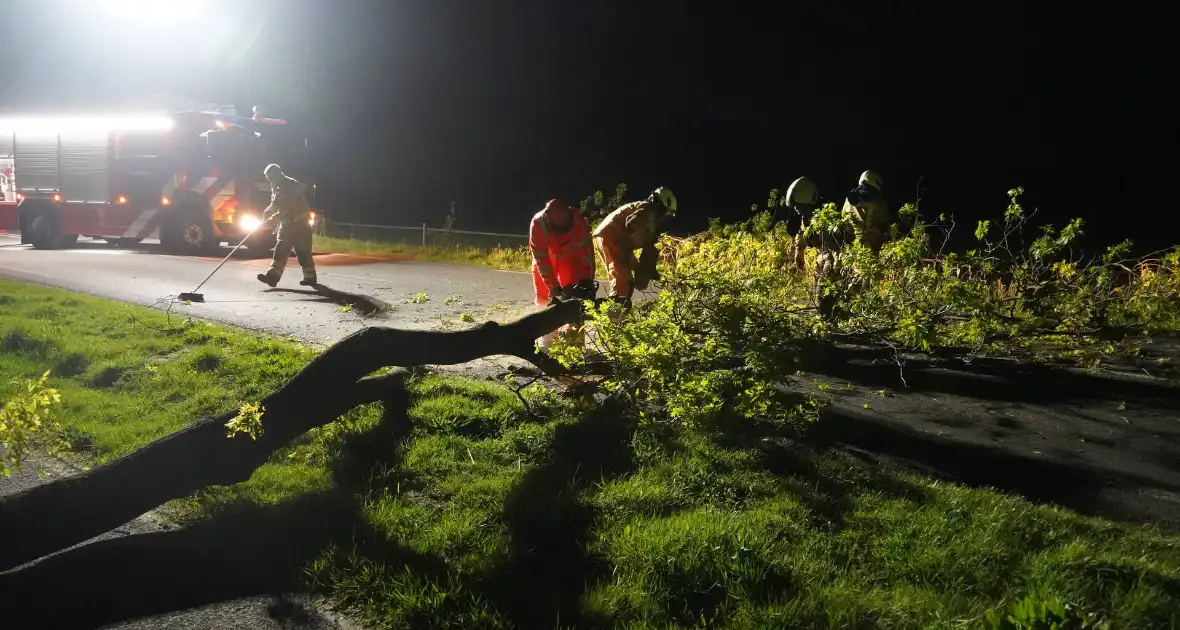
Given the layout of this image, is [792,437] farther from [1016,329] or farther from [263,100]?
[263,100]

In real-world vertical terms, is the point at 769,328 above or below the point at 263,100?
below

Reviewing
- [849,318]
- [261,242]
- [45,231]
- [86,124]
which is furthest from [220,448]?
[45,231]

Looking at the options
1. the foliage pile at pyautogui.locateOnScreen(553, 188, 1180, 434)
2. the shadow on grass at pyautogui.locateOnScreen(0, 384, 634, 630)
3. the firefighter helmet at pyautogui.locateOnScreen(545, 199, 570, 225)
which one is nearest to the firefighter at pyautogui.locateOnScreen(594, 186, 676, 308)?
the firefighter helmet at pyautogui.locateOnScreen(545, 199, 570, 225)

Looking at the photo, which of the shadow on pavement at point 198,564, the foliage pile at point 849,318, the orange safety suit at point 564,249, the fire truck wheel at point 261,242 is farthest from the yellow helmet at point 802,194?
the fire truck wheel at point 261,242

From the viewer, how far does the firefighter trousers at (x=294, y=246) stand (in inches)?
429

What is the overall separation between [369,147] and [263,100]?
6.91 m

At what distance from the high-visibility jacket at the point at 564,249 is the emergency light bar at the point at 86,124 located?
1348cm

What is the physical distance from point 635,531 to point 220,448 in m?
1.97

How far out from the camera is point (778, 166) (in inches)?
1248

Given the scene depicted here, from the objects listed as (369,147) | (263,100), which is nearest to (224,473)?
(263,100)

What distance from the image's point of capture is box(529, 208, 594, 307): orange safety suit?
6.47 m

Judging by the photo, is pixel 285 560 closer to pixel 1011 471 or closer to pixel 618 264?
pixel 1011 471

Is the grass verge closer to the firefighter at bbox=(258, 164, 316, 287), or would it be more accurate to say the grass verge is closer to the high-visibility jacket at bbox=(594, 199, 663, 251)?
the firefighter at bbox=(258, 164, 316, 287)

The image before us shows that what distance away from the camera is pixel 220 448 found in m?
3.71
